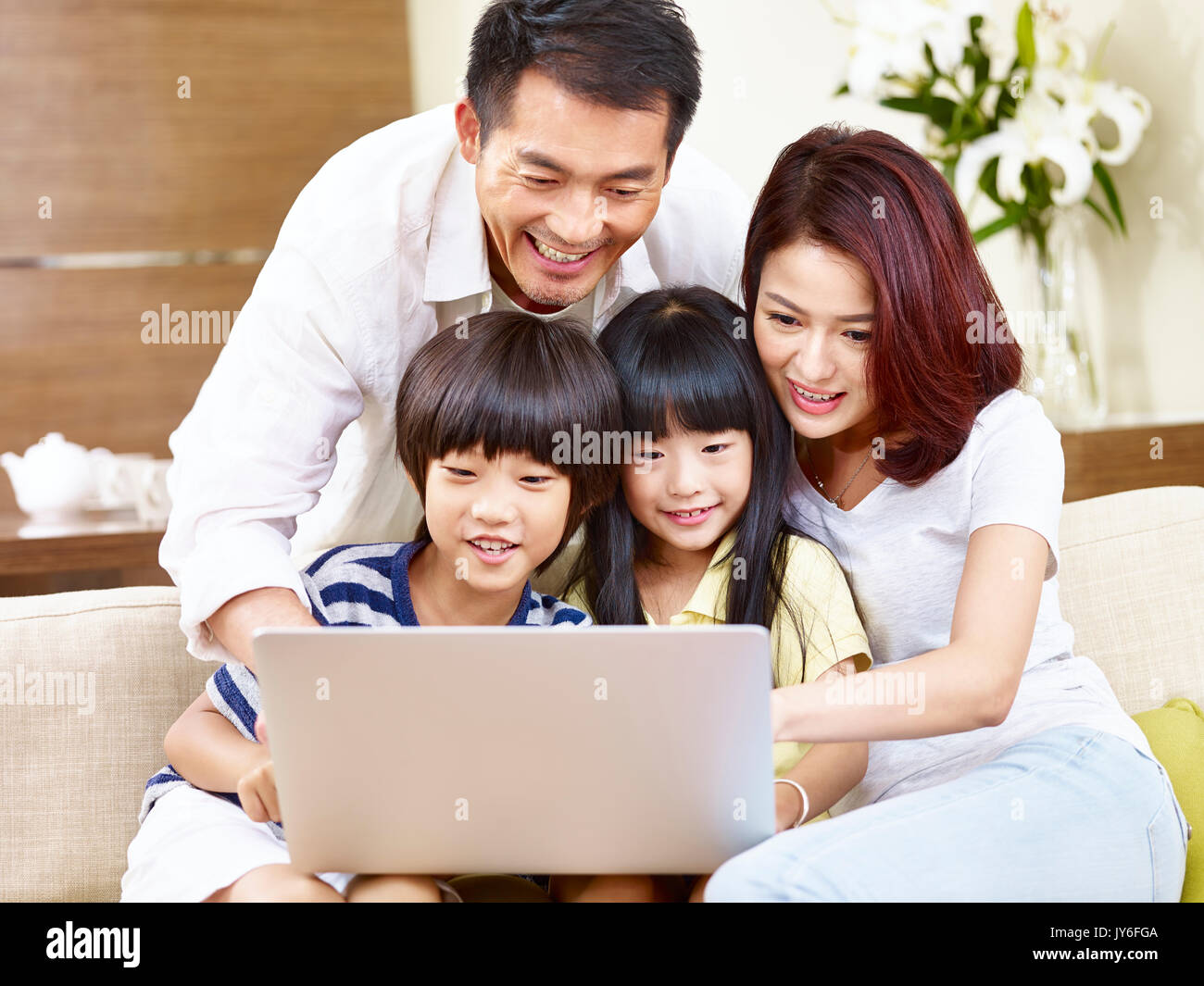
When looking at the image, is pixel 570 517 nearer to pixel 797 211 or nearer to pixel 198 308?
pixel 797 211

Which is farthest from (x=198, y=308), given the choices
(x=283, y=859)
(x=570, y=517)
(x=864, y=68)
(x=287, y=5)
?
(x=283, y=859)

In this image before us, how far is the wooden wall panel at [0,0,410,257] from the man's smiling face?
5.54 feet

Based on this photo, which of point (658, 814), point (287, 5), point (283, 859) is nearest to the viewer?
point (658, 814)

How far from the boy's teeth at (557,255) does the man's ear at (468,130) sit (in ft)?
0.45

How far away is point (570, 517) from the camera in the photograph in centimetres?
140

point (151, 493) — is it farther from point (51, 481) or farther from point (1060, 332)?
point (1060, 332)

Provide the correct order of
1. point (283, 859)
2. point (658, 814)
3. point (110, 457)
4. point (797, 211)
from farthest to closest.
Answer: point (110, 457), point (797, 211), point (283, 859), point (658, 814)

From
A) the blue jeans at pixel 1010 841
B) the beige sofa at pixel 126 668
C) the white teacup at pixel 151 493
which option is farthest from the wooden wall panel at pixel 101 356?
the blue jeans at pixel 1010 841

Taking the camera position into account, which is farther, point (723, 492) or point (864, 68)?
point (864, 68)

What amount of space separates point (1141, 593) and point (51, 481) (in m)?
1.98

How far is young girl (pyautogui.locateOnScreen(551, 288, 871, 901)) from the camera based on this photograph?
138cm

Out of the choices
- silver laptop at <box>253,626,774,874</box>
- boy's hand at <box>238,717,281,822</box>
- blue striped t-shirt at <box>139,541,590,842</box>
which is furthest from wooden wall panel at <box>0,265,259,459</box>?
silver laptop at <box>253,626,774,874</box>

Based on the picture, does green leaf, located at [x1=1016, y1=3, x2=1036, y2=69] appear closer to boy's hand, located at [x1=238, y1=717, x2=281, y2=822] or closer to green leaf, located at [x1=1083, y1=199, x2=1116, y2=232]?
green leaf, located at [x1=1083, y1=199, x2=1116, y2=232]

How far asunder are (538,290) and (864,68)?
3.70ft
